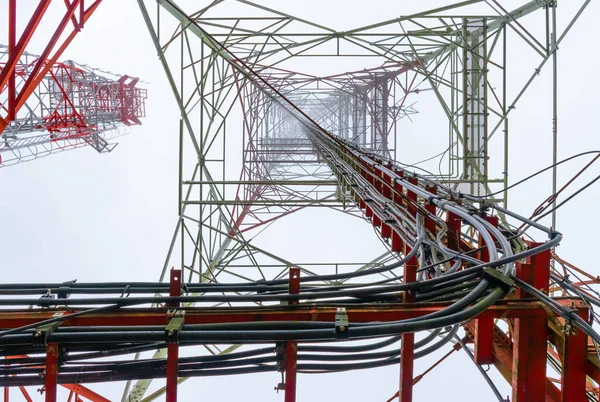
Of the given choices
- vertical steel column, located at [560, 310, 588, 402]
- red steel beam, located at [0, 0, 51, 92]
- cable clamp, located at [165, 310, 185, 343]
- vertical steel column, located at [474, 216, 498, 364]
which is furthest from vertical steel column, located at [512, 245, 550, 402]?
red steel beam, located at [0, 0, 51, 92]

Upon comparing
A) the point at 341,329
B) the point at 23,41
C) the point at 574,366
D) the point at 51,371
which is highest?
the point at 23,41

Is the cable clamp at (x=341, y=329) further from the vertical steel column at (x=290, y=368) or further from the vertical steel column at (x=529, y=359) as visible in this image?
the vertical steel column at (x=529, y=359)

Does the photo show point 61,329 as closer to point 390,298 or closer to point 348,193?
point 390,298

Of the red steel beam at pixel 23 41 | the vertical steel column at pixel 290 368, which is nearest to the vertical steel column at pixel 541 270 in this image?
the vertical steel column at pixel 290 368

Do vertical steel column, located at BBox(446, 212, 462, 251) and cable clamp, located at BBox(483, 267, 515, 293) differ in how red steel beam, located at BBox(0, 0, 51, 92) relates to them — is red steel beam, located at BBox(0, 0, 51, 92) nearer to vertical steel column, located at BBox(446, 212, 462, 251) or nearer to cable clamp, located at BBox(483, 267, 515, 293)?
vertical steel column, located at BBox(446, 212, 462, 251)

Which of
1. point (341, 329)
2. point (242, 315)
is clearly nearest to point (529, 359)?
point (341, 329)

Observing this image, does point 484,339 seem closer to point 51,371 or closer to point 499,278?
point 499,278

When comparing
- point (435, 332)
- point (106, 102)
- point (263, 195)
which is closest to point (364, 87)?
point (263, 195)
